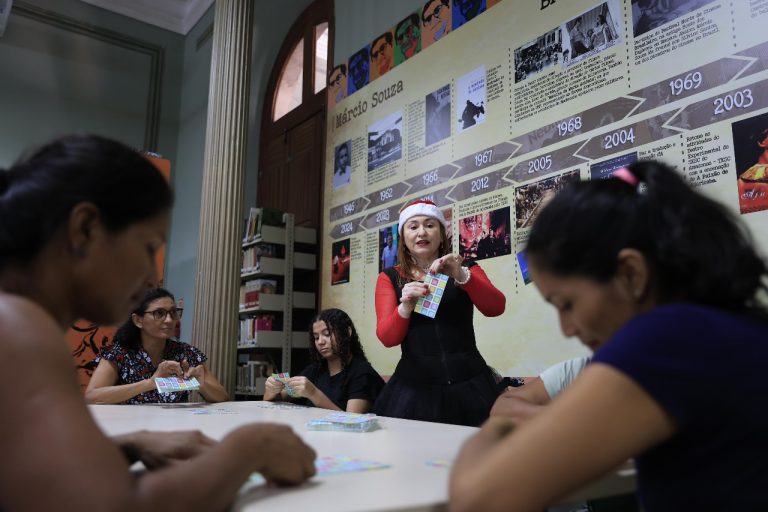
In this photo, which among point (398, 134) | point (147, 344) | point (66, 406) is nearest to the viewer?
point (66, 406)

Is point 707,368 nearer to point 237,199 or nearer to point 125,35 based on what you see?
point 237,199

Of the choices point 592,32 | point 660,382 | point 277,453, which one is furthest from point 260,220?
point 660,382

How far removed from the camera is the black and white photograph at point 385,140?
445 cm

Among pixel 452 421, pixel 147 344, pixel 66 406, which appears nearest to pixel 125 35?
pixel 147 344

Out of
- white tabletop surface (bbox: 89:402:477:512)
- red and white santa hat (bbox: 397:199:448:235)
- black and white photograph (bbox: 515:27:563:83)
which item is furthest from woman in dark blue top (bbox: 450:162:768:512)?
black and white photograph (bbox: 515:27:563:83)

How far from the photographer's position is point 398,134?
175 inches

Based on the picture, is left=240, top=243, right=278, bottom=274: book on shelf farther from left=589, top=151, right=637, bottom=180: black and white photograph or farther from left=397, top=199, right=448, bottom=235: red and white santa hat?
left=589, top=151, right=637, bottom=180: black and white photograph

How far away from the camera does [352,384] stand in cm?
301

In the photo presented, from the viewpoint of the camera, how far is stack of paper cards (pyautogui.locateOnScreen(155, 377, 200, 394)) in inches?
98.4

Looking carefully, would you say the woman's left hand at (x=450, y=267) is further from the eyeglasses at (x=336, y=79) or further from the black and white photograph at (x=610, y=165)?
the eyeglasses at (x=336, y=79)

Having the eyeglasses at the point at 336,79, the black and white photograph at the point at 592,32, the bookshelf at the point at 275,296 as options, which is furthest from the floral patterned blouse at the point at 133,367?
the eyeglasses at the point at 336,79

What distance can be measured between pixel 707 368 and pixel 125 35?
7.97m

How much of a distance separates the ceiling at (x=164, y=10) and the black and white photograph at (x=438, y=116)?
4.21 metres

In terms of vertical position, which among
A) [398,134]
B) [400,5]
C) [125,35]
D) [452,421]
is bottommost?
[452,421]
